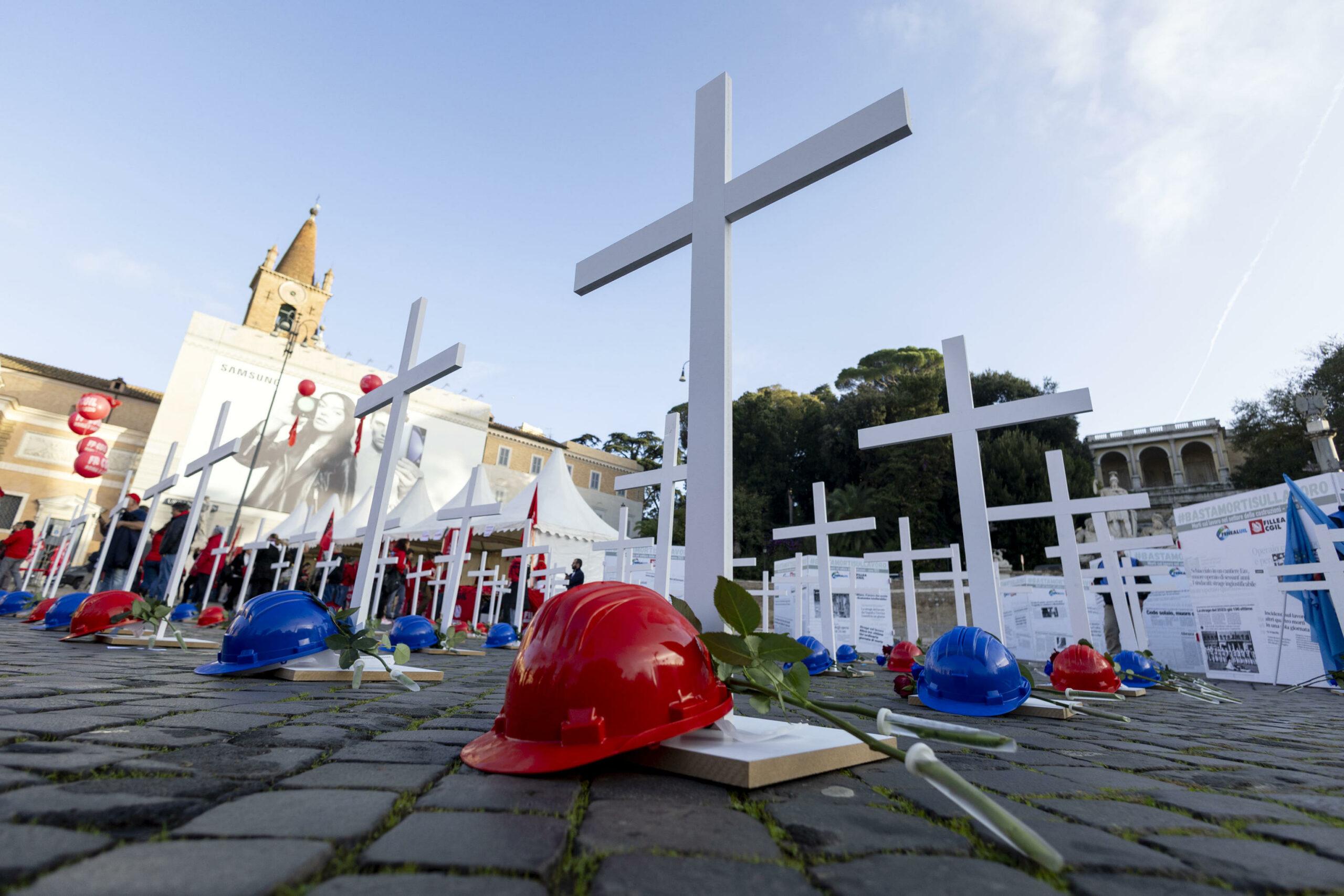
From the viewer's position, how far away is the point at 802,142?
3.03 meters

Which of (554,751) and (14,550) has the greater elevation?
(14,550)

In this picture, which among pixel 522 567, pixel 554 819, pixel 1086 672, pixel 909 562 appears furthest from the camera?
pixel 522 567

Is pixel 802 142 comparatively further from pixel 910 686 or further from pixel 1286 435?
pixel 1286 435

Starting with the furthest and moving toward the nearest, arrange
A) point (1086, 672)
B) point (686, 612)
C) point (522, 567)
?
point (522, 567)
point (1086, 672)
point (686, 612)

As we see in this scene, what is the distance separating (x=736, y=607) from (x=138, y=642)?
648 centimetres

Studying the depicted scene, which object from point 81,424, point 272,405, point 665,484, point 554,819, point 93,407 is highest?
point 272,405

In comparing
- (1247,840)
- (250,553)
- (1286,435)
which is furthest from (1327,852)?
(1286,435)

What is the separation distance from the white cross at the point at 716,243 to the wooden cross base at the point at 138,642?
17.4ft

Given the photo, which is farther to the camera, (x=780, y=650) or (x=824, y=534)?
(x=824, y=534)

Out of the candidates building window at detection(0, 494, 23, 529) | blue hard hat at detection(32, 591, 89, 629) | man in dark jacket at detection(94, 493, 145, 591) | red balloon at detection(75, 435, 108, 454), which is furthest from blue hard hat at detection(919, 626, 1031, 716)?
building window at detection(0, 494, 23, 529)

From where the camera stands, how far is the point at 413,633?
24.8 ft

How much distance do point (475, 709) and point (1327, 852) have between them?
9.74 feet

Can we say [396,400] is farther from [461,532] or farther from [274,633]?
[461,532]

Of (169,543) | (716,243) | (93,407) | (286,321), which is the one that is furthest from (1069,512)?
(286,321)
